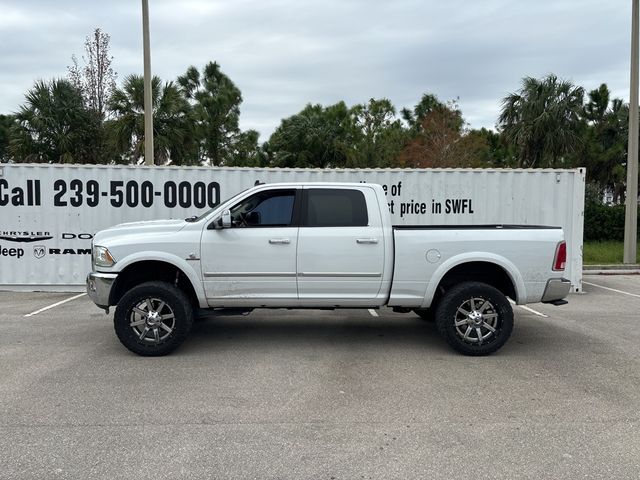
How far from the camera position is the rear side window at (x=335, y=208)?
645 centimetres

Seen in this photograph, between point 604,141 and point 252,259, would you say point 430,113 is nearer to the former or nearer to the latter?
point 604,141

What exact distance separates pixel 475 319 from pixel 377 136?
1274 inches

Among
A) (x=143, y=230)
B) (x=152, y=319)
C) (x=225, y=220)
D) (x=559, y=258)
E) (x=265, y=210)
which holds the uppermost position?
(x=265, y=210)

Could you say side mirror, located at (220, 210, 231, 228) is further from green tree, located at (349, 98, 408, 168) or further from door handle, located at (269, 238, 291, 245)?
green tree, located at (349, 98, 408, 168)

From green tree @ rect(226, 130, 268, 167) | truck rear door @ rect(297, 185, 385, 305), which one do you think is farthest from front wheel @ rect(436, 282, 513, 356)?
green tree @ rect(226, 130, 268, 167)

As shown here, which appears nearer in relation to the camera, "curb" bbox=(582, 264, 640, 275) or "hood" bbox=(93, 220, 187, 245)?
"hood" bbox=(93, 220, 187, 245)

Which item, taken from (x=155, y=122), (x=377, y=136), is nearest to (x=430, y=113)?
(x=377, y=136)

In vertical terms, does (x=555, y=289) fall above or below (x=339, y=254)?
below

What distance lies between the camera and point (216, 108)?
3547 cm

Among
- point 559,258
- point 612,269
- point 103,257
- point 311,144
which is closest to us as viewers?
point 103,257

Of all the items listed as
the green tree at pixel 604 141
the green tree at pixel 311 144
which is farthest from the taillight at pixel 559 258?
the green tree at pixel 311 144

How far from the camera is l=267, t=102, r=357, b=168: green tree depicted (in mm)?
32906

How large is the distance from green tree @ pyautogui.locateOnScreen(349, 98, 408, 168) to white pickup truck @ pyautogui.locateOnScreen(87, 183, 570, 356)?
26290 mm

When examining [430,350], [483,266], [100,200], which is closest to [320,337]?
[430,350]
